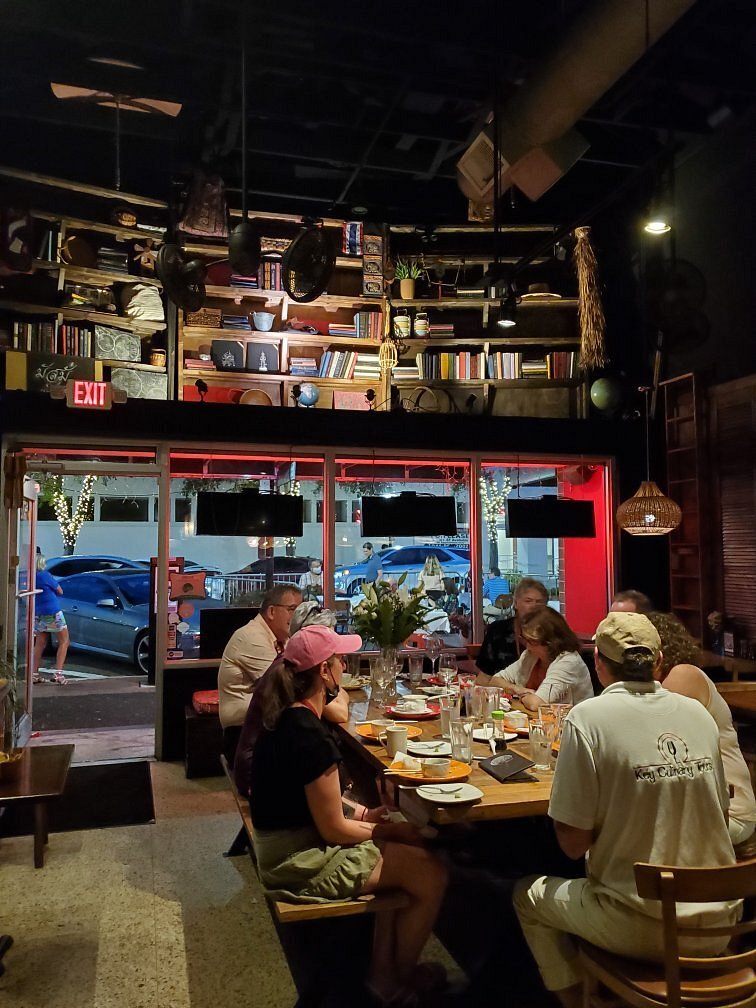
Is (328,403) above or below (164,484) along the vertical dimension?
above

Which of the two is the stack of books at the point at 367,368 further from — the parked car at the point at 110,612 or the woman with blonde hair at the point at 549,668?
the parked car at the point at 110,612

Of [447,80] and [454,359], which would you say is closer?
[447,80]

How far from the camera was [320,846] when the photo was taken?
2455mm

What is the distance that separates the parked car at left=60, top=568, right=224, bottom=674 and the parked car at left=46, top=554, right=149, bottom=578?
155 mm

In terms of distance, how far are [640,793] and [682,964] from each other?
398 mm

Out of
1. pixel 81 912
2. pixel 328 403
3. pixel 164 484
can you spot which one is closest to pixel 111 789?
pixel 81 912

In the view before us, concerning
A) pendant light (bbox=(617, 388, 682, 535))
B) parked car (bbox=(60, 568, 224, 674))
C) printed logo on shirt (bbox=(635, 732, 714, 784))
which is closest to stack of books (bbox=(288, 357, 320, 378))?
pendant light (bbox=(617, 388, 682, 535))

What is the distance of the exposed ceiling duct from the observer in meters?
4.09

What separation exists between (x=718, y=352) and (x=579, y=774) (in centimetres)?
560

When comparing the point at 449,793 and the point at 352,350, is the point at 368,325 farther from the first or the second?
the point at 449,793

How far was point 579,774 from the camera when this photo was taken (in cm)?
199

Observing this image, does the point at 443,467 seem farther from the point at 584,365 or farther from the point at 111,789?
the point at 111,789

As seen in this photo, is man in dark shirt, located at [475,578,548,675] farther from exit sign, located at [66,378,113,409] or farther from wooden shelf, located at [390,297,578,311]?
exit sign, located at [66,378,113,409]

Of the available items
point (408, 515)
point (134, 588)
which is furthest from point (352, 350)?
point (134, 588)
